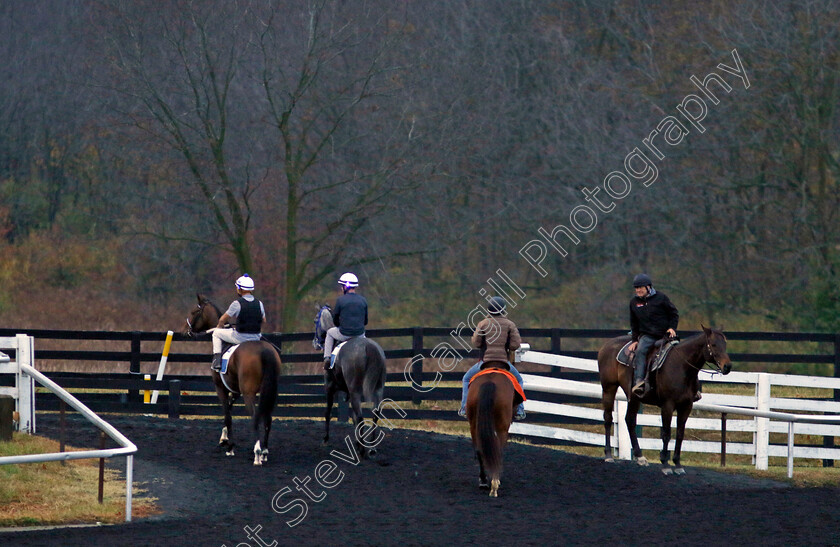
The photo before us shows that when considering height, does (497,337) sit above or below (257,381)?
above

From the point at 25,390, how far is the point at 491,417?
263 inches

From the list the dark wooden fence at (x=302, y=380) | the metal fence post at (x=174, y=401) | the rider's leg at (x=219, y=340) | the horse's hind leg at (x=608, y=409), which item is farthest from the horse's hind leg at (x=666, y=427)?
the metal fence post at (x=174, y=401)

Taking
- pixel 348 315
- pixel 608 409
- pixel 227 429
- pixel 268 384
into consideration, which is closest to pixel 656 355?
pixel 608 409

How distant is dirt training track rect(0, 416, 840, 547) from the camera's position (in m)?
8.91

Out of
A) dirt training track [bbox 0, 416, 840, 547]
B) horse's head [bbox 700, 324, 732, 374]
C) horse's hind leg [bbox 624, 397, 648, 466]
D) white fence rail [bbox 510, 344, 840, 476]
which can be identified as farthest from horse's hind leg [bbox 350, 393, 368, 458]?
horse's head [bbox 700, 324, 732, 374]

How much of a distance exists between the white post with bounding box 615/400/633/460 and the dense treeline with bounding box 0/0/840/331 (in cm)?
1048

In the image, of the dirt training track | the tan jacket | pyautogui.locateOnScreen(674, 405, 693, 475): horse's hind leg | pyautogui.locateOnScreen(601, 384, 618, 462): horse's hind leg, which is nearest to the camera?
the dirt training track

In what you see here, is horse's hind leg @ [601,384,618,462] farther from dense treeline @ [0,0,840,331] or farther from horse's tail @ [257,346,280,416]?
dense treeline @ [0,0,840,331]

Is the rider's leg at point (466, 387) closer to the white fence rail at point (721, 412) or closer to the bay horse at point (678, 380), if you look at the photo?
the white fence rail at point (721, 412)

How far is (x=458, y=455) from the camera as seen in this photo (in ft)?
44.4

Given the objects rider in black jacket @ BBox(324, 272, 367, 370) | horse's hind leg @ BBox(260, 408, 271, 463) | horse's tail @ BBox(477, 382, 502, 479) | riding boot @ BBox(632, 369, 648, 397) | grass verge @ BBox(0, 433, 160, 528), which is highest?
rider in black jacket @ BBox(324, 272, 367, 370)

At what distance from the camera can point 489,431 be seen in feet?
35.3

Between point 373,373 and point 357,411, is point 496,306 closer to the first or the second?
point 373,373

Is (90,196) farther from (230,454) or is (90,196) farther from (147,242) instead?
(230,454)
